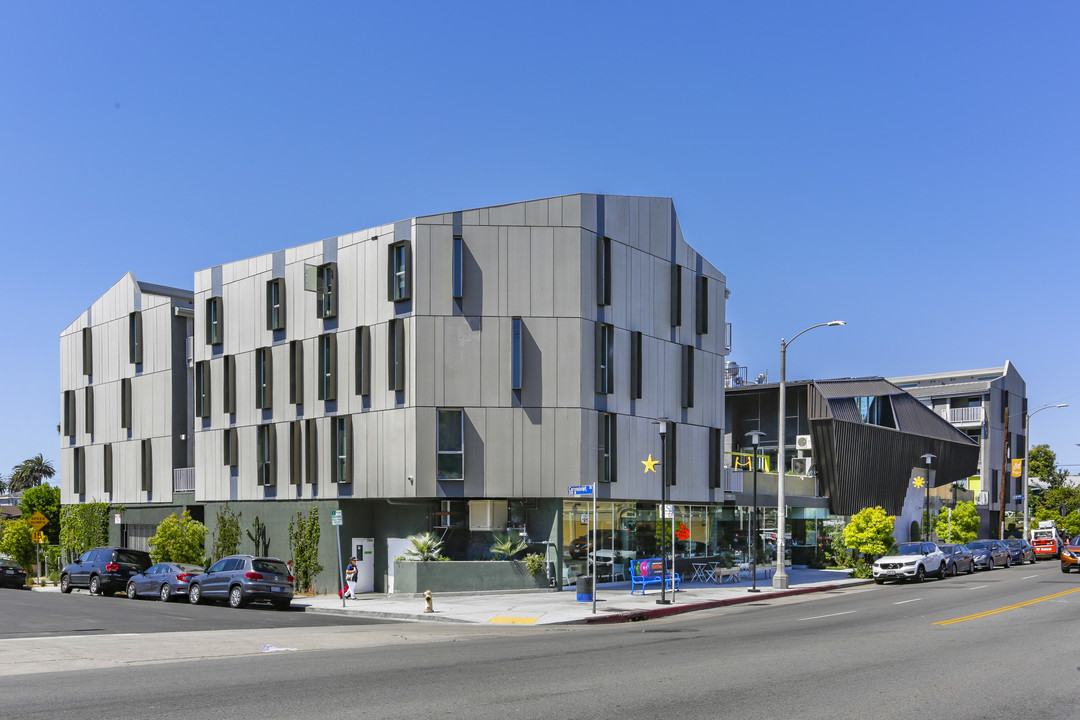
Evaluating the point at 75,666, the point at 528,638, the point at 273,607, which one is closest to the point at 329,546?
the point at 273,607

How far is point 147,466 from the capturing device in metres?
48.5

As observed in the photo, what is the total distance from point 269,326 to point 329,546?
980 centimetres

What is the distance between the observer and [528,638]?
2102 centimetres

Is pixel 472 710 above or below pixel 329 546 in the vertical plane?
above

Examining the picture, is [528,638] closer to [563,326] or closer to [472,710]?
[472,710]

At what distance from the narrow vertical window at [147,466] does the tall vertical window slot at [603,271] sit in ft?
85.2

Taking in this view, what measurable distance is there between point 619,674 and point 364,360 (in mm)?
23005

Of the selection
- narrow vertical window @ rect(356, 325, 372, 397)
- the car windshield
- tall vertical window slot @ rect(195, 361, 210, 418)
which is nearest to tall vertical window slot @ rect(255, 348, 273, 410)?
tall vertical window slot @ rect(195, 361, 210, 418)

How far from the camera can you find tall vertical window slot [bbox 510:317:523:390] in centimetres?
3384

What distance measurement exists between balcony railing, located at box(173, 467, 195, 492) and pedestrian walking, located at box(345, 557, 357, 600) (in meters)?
15.8

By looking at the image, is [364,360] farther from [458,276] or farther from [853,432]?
[853,432]

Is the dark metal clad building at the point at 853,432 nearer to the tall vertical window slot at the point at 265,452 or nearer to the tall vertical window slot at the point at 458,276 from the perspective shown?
the tall vertical window slot at the point at 458,276

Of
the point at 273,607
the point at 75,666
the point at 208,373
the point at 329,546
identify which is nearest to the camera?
the point at 75,666

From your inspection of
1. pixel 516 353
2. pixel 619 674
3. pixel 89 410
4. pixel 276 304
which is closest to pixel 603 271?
pixel 516 353
